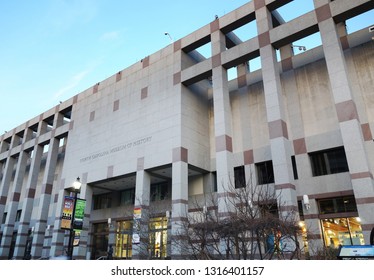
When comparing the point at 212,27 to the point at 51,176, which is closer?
the point at 212,27

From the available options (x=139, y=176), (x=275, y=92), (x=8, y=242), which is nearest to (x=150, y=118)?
(x=139, y=176)

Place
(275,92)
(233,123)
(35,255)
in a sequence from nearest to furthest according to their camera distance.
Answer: (275,92) < (233,123) < (35,255)

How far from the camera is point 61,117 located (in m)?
48.1

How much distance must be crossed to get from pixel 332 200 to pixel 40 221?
36.4 metres

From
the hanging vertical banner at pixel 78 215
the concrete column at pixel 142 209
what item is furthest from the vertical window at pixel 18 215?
the hanging vertical banner at pixel 78 215

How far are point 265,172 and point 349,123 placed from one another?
9.15 meters

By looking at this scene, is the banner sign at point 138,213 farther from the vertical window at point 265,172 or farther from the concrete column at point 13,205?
the concrete column at point 13,205

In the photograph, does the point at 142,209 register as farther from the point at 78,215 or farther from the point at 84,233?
the point at 84,233

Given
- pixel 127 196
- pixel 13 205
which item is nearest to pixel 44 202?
pixel 13 205

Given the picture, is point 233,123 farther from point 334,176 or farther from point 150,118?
point 334,176

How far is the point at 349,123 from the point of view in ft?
72.0

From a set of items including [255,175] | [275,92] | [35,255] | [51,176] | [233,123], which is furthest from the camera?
[51,176]

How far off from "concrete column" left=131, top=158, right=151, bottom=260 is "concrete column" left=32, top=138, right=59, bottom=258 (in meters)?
18.6

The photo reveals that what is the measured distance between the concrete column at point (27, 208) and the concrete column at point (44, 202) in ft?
9.13
